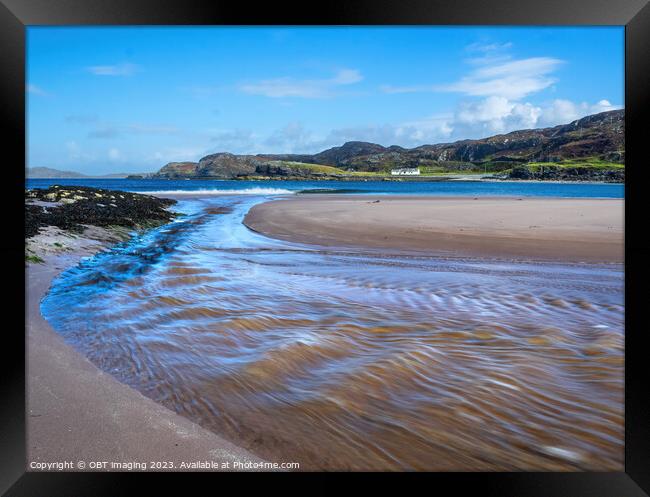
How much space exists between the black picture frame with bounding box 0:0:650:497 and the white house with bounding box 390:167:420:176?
147 feet

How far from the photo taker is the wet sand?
91.7 inches

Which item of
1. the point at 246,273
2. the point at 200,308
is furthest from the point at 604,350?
the point at 246,273

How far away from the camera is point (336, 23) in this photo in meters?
2.57

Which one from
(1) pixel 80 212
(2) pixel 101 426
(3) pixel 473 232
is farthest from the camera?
(1) pixel 80 212

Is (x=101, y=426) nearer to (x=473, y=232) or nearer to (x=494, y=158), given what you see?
(x=473, y=232)

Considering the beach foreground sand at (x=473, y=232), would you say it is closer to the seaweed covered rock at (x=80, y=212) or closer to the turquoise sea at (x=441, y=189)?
the seaweed covered rock at (x=80, y=212)

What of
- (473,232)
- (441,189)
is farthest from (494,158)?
(473,232)

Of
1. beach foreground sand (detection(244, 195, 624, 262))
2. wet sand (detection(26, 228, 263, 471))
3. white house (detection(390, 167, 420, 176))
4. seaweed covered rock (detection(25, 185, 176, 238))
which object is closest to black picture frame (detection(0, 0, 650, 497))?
wet sand (detection(26, 228, 263, 471))

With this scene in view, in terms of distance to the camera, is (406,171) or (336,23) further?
(406,171)

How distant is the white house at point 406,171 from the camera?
47.9m

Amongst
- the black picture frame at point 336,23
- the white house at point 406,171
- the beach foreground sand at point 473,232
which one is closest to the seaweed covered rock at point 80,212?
the beach foreground sand at point 473,232

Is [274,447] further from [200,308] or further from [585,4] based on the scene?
[585,4]

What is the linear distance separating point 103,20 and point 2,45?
0.57m

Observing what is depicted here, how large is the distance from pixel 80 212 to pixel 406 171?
43214 millimetres
